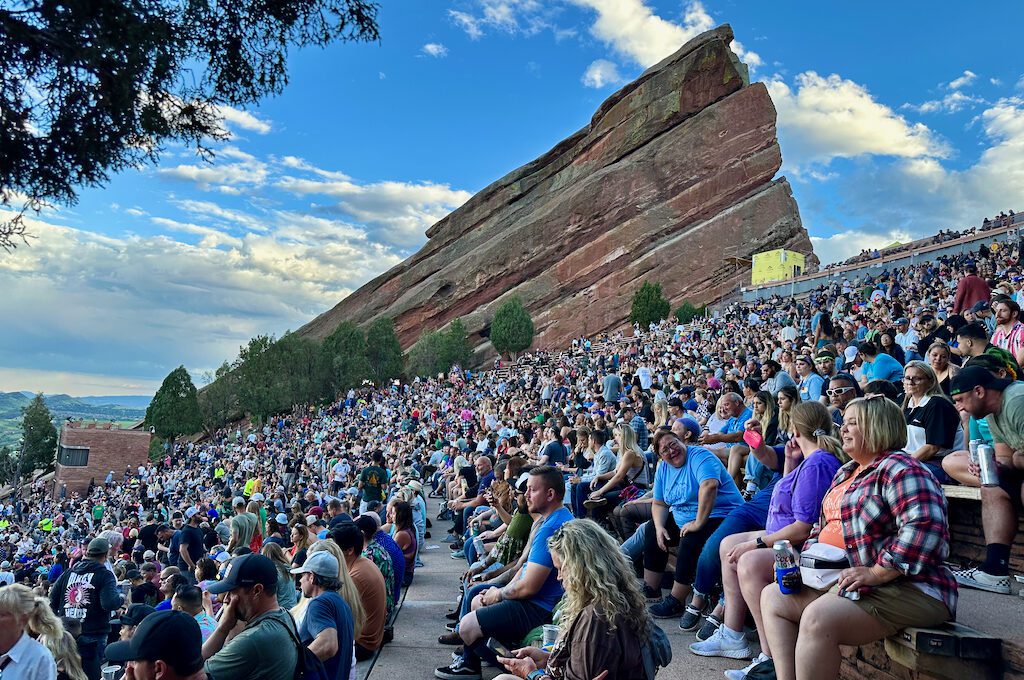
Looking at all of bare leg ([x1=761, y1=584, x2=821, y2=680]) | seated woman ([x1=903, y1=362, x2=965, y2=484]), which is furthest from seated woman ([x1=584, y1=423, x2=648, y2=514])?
bare leg ([x1=761, y1=584, x2=821, y2=680])

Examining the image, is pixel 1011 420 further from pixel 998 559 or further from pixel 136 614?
pixel 136 614

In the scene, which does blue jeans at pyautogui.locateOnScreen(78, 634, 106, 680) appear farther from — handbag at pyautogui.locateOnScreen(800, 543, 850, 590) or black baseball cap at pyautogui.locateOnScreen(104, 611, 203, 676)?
handbag at pyautogui.locateOnScreen(800, 543, 850, 590)

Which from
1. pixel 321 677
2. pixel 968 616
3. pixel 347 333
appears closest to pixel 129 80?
pixel 321 677

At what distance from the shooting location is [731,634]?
3912 millimetres

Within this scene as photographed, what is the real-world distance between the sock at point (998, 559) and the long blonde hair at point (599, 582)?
2.17m

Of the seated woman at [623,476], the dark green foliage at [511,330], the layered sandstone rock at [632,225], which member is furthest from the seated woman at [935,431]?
the layered sandstone rock at [632,225]

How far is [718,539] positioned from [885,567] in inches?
76.1

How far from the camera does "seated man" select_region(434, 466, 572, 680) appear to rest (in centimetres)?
→ 392

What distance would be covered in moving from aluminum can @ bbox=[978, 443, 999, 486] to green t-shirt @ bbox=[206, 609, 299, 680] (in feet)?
11.7

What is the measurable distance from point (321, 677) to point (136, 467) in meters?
47.4

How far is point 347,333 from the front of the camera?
56125mm

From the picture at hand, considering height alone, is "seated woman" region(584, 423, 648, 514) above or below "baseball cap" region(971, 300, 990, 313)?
below

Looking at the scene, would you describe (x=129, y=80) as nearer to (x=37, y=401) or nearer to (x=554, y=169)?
(x=37, y=401)

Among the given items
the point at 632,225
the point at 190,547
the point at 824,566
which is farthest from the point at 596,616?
the point at 632,225
